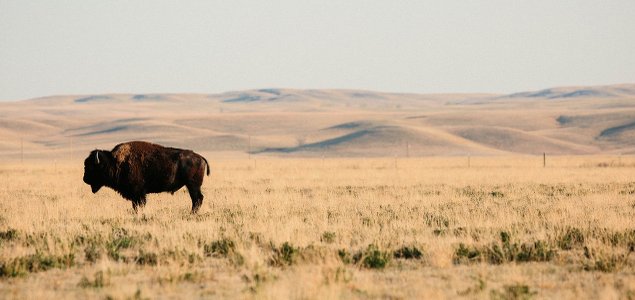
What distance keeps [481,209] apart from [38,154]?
275 ft

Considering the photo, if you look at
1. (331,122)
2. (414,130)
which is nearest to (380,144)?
(414,130)

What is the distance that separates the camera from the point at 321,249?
37.0ft

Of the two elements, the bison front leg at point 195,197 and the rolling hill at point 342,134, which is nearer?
the bison front leg at point 195,197

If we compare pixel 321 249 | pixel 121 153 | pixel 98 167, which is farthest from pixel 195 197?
pixel 321 249

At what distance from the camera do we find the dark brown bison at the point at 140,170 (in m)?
17.0

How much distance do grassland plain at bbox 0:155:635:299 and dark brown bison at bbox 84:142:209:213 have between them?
1.63ft

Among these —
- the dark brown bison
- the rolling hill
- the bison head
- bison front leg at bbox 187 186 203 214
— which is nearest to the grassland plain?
bison front leg at bbox 187 186 203 214

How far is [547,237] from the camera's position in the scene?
12.7 meters

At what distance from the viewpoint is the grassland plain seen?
29.7 feet

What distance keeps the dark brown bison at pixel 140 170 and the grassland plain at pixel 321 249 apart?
496 millimetres

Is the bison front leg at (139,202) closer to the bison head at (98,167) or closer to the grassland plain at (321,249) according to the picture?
the grassland plain at (321,249)

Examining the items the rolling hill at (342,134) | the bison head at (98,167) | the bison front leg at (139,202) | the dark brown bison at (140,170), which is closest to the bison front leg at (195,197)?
the dark brown bison at (140,170)

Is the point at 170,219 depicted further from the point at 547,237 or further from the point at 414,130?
the point at 414,130

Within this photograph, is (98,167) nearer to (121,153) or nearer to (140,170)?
(121,153)
